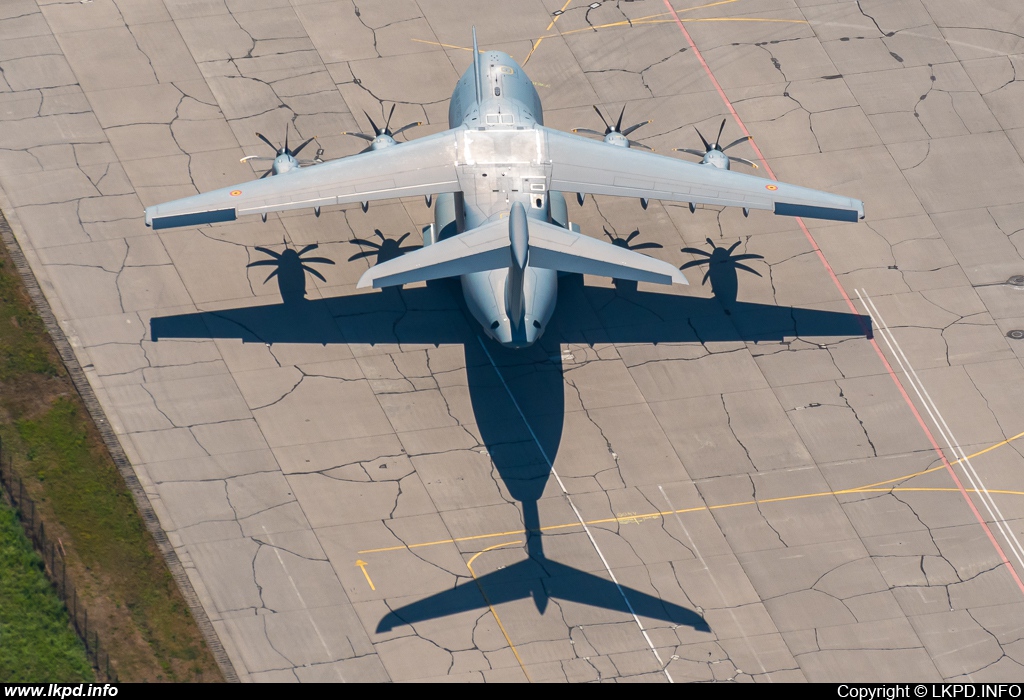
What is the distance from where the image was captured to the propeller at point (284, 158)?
4422 centimetres

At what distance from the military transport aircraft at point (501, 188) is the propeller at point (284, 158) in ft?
0.19

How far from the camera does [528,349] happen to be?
44625 millimetres

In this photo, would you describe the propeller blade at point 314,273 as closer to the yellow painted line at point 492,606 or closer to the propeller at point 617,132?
the propeller at point 617,132

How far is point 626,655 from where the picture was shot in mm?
39375

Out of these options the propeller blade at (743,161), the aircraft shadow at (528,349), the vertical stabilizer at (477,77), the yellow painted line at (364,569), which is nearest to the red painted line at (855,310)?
the propeller blade at (743,161)

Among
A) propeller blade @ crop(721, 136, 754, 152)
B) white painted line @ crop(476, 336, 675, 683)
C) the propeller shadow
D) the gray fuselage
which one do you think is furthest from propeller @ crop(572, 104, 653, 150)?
white painted line @ crop(476, 336, 675, 683)

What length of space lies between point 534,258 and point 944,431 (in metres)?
15.4

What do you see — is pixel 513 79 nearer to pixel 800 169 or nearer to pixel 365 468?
pixel 800 169

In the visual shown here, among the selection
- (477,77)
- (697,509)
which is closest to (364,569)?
(697,509)

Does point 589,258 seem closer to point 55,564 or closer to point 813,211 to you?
point 813,211

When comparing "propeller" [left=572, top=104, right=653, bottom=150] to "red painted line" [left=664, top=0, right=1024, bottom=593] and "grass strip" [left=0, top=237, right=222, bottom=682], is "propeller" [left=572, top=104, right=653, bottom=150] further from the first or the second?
"grass strip" [left=0, top=237, right=222, bottom=682]

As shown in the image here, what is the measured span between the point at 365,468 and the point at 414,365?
157 inches
